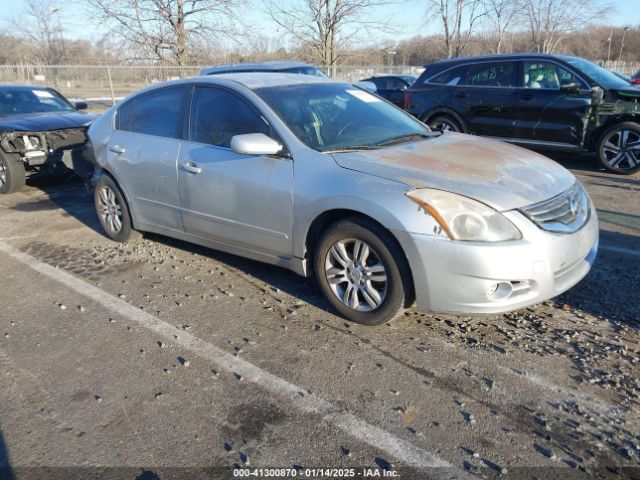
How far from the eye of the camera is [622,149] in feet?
25.6

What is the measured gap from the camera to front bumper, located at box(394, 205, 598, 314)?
3.12m

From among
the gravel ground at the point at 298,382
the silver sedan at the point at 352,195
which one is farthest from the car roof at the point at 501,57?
the gravel ground at the point at 298,382

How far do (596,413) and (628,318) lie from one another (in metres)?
1.19

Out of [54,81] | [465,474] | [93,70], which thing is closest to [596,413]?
[465,474]

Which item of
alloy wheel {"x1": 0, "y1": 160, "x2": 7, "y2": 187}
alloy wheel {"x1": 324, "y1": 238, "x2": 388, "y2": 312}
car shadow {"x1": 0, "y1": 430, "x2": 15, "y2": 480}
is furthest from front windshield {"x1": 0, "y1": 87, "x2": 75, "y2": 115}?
car shadow {"x1": 0, "y1": 430, "x2": 15, "y2": 480}

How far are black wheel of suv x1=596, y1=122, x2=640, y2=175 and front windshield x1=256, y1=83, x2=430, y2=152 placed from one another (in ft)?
14.7

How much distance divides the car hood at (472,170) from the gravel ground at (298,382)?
2.90 feet

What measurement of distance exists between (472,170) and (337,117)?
4.15 ft

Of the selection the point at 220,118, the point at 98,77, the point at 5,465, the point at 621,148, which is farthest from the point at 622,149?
the point at 98,77

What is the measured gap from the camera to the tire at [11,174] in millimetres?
7695

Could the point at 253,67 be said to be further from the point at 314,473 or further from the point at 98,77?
the point at 314,473

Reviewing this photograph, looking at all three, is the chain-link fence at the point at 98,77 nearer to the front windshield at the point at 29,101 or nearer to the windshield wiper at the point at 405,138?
the front windshield at the point at 29,101

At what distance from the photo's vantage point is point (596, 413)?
2672 millimetres

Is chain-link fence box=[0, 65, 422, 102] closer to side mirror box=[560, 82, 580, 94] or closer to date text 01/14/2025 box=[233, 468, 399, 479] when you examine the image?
side mirror box=[560, 82, 580, 94]
